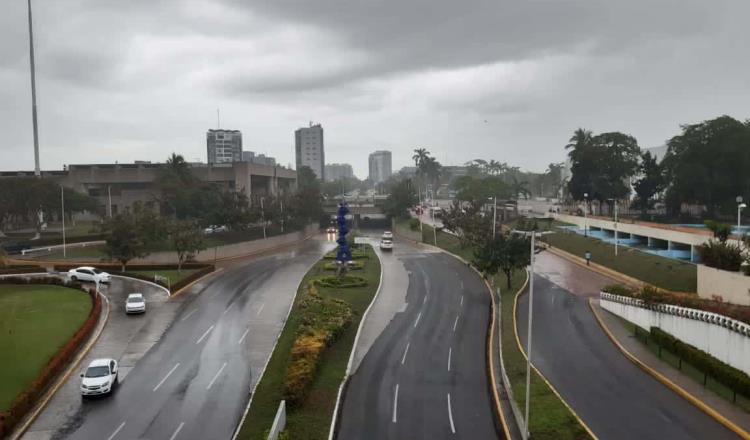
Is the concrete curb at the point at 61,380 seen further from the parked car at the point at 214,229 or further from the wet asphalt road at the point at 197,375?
the parked car at the point at 214,229

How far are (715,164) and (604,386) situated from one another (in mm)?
60864

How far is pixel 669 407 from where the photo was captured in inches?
1020

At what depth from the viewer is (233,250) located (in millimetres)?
82625

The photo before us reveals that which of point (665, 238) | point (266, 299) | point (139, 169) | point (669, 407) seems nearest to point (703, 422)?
point (669, 407)

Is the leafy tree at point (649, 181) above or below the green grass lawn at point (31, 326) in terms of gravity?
above

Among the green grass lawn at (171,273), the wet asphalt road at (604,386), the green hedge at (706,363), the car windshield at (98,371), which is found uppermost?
the green grass lawn at (171,273)

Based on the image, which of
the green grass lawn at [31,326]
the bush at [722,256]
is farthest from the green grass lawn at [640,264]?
the green grass lawn at [31,326]

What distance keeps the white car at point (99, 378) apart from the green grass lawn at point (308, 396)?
7.10 meters

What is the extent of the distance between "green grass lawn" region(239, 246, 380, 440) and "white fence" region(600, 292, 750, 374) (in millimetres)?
18845

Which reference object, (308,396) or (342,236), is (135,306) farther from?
(342,236)

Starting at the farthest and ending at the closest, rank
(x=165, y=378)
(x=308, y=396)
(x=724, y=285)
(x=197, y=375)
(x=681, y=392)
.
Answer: (x=724, y=285), (x=197, y=375), (x=165, y=378), (x=681, y=392), (x=308, y=396)

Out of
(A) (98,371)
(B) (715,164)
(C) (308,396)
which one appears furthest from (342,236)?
(B) (715,164)

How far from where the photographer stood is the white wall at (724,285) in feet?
124

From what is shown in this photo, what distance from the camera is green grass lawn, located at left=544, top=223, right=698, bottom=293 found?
1933 inches
